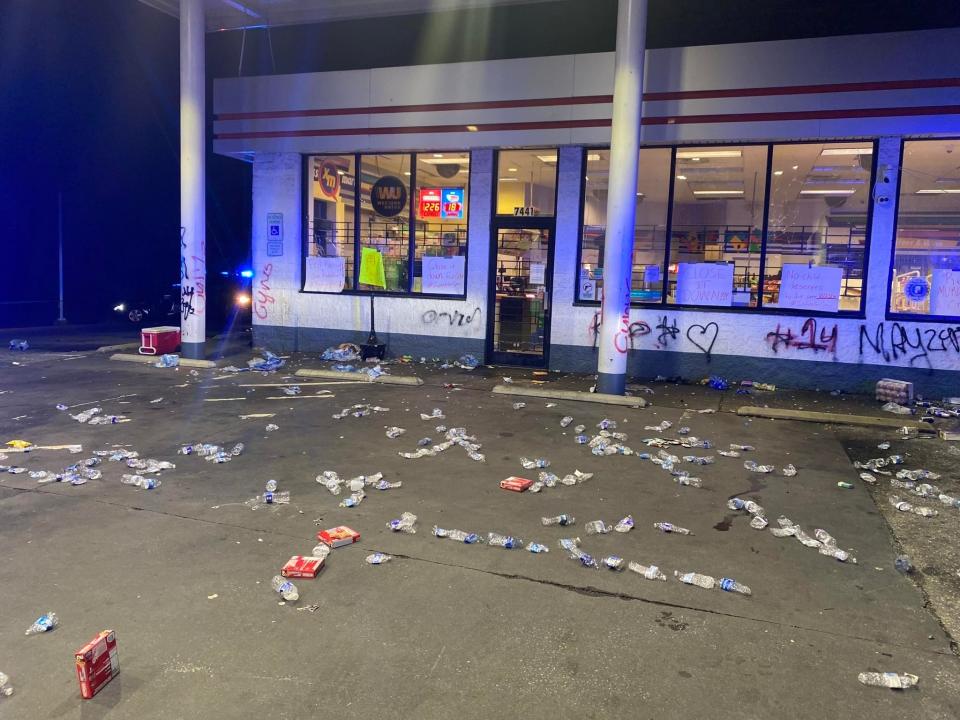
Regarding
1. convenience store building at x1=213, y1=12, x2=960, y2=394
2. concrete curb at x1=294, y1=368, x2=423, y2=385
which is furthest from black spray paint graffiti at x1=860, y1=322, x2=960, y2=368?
concrete curb at x1=294, y1=368, x2=423, y2=385

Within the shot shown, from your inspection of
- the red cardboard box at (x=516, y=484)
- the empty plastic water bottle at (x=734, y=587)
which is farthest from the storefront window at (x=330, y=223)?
the empty plastic water bottle at (x=734, y=587)

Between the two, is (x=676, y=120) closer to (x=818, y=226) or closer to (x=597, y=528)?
(x=818, y=226)

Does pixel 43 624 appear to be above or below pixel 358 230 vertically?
below

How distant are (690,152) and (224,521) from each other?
9.75 meters

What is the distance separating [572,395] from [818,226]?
4.95 m

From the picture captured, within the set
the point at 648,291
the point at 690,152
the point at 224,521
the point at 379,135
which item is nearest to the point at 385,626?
the point at 224,521

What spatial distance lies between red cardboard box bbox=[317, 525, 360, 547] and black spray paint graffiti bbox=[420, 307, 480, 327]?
841cm

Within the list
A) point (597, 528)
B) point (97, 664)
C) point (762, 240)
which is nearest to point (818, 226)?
point (762, 240)

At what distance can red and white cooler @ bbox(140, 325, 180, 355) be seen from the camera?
13.5m

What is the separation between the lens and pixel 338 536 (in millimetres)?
4887

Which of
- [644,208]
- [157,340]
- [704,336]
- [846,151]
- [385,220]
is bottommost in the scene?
[157,340]

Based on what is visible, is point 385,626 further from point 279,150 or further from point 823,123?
point 279,150

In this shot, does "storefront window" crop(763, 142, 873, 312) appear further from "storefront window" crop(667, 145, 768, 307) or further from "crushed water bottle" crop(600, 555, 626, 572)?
"crushed water bottle" crop(600, 555, 626, 572)

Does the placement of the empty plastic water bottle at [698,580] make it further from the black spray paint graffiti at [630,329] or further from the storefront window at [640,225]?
the storefront window at [640,225]
